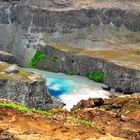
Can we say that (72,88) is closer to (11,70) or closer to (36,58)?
(11,70)

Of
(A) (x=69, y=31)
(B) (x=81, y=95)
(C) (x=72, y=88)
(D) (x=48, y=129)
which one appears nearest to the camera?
(D) (x=48, y=129)

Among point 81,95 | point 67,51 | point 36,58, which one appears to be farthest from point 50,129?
point 36,58

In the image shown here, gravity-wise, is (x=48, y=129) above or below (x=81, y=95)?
above

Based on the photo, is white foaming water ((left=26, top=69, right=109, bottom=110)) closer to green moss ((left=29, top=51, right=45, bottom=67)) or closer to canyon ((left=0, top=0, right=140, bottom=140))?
canyon ((left=0, top=0, right=140, bottom=140))

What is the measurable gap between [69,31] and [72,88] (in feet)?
172

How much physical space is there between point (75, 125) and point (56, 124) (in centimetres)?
99

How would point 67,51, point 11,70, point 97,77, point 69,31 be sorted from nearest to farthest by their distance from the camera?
point 11,70
point 97,77
point 67,51
point 69,31

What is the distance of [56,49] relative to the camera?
555 ft

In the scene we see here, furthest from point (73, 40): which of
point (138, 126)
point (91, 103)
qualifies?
point (138, 126)

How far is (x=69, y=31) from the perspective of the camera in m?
184

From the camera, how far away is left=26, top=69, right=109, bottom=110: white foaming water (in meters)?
123

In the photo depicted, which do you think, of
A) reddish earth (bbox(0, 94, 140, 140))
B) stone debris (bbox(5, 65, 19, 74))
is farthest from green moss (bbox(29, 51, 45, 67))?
reddish earth (bbox(0, 94, 140, 140))

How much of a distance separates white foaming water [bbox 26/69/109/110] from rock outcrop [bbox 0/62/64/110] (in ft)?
36.5

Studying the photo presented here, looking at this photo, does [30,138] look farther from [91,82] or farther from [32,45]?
[32,45]
